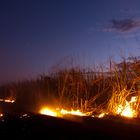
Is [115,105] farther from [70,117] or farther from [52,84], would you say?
[52,84]

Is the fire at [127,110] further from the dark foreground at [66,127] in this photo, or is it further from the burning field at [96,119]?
the dark foreground at [66,127]

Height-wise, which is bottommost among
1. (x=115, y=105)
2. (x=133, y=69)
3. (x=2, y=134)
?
(x=2, y=134)

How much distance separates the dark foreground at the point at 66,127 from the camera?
565 centimetres

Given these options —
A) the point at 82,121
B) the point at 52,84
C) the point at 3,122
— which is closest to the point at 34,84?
the point at 52,84

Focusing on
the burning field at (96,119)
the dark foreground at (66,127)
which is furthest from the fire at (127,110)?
the dark foreground at (66,127)

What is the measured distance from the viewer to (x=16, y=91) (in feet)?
59.3

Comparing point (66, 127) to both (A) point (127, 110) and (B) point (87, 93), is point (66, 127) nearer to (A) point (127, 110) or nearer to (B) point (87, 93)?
(A) point (127, 110)

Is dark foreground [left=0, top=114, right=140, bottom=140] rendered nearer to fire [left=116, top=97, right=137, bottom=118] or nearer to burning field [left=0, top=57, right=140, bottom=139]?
burning field [left=0, top=57, right=140, bottom=139]

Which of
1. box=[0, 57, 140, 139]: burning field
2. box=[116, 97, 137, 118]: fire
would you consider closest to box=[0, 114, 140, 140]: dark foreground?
box=[0, 57, 140, 139]: burning field

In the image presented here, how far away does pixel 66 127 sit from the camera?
6.30 meters

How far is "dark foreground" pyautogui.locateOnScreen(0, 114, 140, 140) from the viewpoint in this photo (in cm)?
565

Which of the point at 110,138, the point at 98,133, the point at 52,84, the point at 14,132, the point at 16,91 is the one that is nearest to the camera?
the point at 110,138

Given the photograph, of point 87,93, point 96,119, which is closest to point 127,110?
point 96,119

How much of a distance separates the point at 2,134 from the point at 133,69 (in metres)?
2.89
